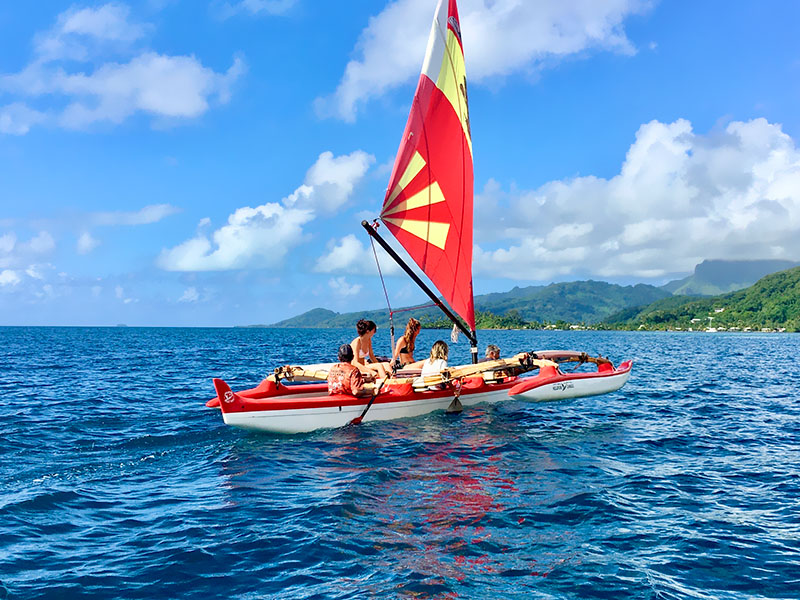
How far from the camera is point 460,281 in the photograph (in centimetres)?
1983

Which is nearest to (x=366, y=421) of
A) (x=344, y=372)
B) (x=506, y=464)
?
(x=344, y=372)

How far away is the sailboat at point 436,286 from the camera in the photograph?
51.4ft

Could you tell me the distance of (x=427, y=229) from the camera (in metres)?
18.4

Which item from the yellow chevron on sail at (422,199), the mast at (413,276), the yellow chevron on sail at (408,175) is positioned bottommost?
the mast at (413,276)

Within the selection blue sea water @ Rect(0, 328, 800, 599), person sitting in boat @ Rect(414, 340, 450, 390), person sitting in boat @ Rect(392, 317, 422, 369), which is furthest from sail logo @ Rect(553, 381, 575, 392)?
person sitting in boat @ Rect(392, 317, 422, 369)

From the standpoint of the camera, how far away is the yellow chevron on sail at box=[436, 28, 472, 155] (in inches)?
752

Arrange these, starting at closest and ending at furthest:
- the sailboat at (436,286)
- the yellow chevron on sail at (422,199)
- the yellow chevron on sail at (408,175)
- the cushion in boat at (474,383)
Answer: the sailboat at (436,286) < the cushion in boat at (474,383) < the yellow chevron on sail at (408,175) < the yellow chevron on sail at (422,199)

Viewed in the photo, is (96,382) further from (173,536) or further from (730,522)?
(730,522)

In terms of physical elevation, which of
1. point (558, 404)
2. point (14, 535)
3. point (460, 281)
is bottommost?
point (558, 404)

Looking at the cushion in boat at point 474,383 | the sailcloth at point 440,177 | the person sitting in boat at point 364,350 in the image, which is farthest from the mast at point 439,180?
the cushion in boat at point 474,383

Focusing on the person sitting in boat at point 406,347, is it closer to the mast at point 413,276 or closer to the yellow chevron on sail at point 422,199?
the mast at point 413,276

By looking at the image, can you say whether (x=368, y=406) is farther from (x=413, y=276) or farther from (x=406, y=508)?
(x=406, y=508)

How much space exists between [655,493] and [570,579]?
4.31 metres

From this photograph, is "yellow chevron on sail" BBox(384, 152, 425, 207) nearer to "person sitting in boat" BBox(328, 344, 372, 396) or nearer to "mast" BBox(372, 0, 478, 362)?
"mast" BBox(372, 0, 478, 362)
